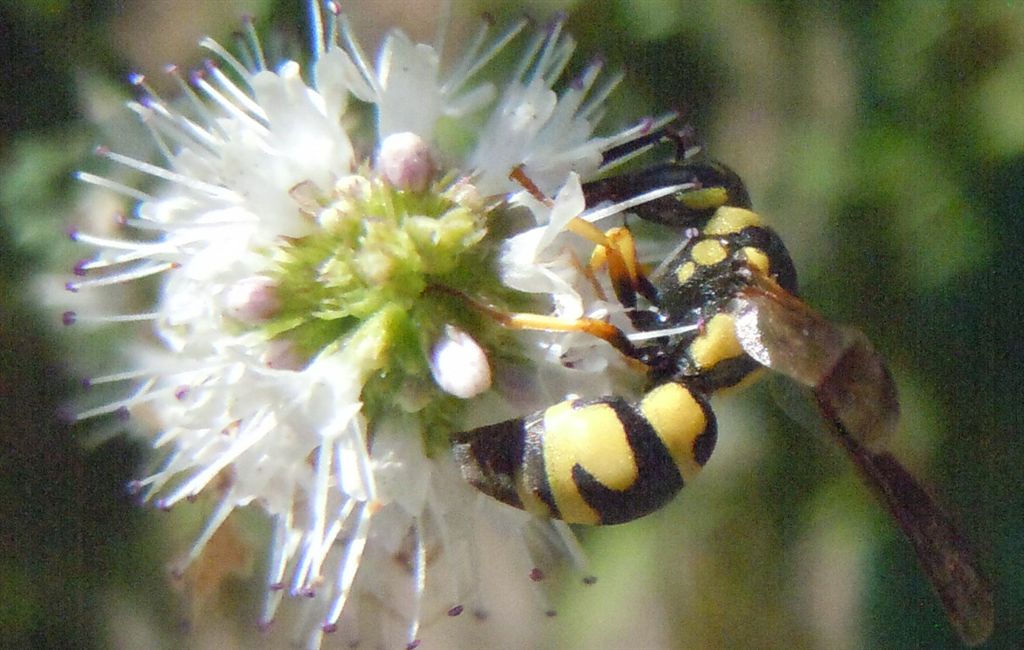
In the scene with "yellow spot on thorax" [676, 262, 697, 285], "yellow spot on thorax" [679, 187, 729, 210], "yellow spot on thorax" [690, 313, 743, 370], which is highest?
"yellow spot on thorax" [679, 187, 729, 210]

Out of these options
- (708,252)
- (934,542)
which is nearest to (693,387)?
(708,252)

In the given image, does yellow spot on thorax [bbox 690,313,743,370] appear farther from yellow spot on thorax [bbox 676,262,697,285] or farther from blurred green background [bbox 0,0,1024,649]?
blurred green background [bbox 0,0,1024,649]

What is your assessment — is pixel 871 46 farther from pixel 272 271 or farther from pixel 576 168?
pixel 272 271

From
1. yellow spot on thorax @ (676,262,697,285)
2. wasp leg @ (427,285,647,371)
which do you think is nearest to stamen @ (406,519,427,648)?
wasp leg @ (427,285,647,371)

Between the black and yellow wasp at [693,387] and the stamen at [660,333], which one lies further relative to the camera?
the stamen at [660,333]

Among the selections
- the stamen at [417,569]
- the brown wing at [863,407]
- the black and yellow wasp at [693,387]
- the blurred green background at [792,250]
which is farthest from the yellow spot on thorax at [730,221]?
the blurred green background at [792,250]

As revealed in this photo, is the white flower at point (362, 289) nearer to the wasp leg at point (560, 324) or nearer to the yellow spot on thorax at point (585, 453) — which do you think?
the wasp leg at point (560, 324)

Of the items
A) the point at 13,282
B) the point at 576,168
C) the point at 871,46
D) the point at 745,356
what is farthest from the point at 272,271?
the point at 871,46

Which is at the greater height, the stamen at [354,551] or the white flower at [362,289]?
the white flower at [362,289]
